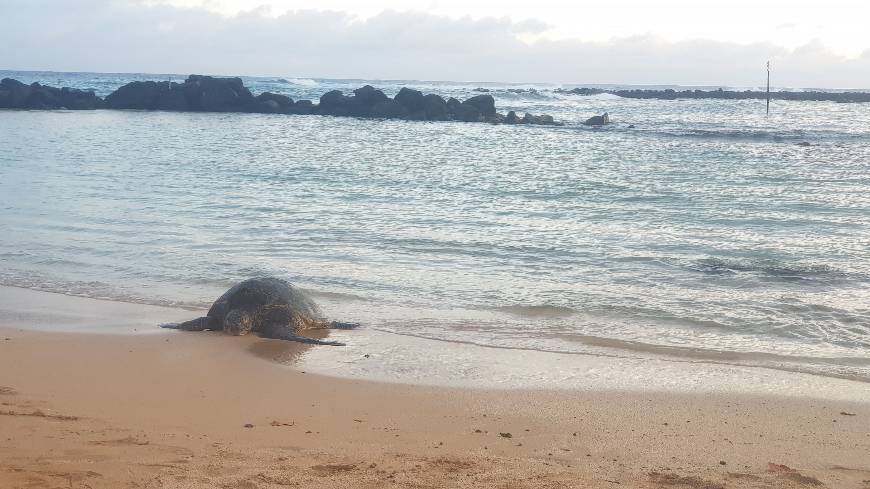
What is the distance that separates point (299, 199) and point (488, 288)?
8822 mm

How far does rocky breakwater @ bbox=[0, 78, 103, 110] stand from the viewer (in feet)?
182

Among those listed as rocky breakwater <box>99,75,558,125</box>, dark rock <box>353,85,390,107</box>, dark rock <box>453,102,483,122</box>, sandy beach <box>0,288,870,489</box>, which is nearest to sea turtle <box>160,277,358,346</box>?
sandy beach <box>0,288,870,489</box>

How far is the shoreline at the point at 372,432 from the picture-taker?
469 cm

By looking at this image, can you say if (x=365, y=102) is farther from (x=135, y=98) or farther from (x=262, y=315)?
(x=262, y=315)

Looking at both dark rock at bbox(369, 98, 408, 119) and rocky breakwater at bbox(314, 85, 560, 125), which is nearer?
rocky breakwater at bbox(314, 85, 560, 125)

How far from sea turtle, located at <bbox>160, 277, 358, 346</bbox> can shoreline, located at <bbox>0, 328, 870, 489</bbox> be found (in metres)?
1.14

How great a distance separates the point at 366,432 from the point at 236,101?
53472mm

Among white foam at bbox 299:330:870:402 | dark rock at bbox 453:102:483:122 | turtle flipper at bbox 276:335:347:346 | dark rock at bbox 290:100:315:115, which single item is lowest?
white foam at bbox 299:330:870:402

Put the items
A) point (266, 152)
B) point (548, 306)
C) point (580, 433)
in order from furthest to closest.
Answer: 1. point (266, 152)
2. point (548, 306)
3. point (580, 433)

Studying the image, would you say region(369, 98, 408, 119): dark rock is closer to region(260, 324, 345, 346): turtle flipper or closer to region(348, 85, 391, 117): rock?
region(348, 85, 391, 117): rock

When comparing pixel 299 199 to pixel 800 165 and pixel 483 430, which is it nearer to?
pixel 483 430

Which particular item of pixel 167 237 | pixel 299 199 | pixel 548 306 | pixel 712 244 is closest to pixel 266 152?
pixel 299 199

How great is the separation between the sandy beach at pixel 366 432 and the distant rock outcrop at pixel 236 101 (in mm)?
44430

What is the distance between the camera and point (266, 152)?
29500mm
